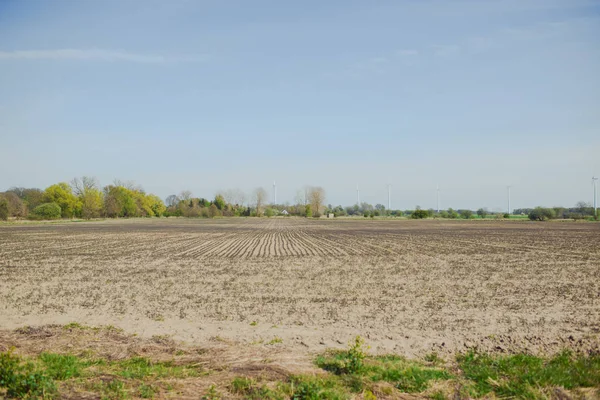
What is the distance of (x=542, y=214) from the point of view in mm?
111000

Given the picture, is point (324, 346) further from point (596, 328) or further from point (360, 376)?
point (596, 328)

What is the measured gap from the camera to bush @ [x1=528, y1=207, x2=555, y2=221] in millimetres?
110750

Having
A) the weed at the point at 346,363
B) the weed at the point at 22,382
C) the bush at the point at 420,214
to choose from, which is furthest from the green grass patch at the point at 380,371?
the bush at the point at 420,214

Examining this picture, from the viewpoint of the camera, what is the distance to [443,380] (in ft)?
21.8

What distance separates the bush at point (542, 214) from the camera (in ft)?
363

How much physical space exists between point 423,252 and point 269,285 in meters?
15.4

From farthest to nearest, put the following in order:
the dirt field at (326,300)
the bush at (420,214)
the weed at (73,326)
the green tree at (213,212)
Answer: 1. the green tree at (213,212)
2. the bush at (420,214)
3. the weed at (73,326)
4. the dirt field at (326,300)

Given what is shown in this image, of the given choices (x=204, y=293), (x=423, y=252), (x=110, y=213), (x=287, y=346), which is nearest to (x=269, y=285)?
(x=204, y=293)

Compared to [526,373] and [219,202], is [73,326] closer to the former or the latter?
[526,373]

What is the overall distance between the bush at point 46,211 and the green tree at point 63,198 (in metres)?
9.93

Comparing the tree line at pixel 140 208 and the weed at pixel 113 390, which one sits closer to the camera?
the weed at pixel 113 390

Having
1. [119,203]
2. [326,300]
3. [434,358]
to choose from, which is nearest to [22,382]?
[434,358]

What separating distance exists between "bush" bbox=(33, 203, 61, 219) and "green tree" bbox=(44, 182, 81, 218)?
993 centimetres

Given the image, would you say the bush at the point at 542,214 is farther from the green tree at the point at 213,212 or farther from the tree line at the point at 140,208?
the green tree at the point at 213,212
